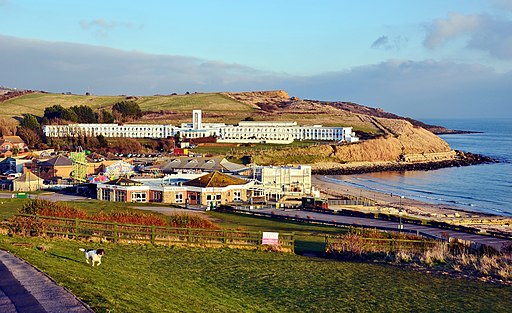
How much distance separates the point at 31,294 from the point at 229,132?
367 feet

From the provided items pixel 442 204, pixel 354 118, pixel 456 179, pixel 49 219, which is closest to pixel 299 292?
pixel 49 219

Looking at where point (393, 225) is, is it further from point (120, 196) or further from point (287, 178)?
point (287, 178)

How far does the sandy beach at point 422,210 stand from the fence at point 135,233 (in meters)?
21.5

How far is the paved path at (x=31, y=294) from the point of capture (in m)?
10.0

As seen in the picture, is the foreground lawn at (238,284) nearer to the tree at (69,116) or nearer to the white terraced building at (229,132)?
the white terraced building at (229,132)

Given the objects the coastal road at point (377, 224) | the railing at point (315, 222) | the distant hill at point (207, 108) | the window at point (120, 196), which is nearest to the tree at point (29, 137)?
the distant hill at point (207, 108)

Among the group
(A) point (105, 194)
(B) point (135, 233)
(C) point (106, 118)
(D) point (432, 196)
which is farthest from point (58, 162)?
(C) point (106, 118)

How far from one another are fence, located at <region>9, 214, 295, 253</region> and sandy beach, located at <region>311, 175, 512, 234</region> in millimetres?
21533

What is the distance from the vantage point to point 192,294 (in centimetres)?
1345

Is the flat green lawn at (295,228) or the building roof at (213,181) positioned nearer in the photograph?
the flat green lawn at (295,228)

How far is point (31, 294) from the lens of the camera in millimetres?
10891

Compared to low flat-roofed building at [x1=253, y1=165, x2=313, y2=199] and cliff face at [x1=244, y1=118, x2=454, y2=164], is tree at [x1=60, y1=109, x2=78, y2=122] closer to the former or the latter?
cliff face at [x1=244, y1=118, x2=454, y2=164]

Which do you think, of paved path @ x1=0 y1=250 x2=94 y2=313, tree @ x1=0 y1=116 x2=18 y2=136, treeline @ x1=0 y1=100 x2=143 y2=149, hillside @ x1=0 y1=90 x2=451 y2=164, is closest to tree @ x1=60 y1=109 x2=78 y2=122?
treeline @ x1=0 y1=100 x2=143 y2=149

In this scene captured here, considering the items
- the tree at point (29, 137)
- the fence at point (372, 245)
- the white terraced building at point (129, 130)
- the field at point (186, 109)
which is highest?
the field at point (186, 109)
